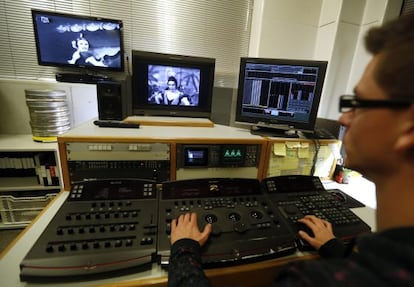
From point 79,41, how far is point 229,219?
1.91 meters

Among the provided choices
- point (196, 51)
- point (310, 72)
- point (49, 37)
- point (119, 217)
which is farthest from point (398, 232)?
point (49, 37)

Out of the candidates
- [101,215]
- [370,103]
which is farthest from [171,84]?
[370,103]

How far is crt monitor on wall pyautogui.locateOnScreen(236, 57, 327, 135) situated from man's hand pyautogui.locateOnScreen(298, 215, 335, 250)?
498 millimetres

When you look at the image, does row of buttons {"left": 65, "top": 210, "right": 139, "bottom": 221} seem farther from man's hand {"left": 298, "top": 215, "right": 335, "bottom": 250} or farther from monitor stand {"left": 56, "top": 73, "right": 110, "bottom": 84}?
monitor stand {"left": 56, "top": 73, "right": 110, "bottom": 84}

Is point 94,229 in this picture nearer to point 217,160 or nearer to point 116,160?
point 116,160

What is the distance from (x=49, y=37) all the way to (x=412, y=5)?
300 cm

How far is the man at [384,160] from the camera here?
31 cm

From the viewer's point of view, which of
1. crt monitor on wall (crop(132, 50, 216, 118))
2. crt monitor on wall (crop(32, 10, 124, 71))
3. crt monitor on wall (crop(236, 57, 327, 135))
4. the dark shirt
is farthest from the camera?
crt monitor on wall (crop(32, 10, 124, 71))

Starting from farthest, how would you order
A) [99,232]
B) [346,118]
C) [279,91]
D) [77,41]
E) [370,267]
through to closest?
[77,41] → [279,91] → [99,232] → [346,118] → [370,267]

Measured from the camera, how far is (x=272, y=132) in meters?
1.17

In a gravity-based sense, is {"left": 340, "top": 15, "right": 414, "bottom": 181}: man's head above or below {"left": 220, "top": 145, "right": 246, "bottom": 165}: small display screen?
above

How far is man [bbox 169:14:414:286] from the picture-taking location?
307 millimetres

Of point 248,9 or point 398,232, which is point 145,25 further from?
point 398,232

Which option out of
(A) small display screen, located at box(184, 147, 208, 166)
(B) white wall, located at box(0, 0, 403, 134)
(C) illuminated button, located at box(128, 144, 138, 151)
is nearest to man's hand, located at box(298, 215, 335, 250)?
(A) small display screen, located at box(184, 147, 208, 166)
